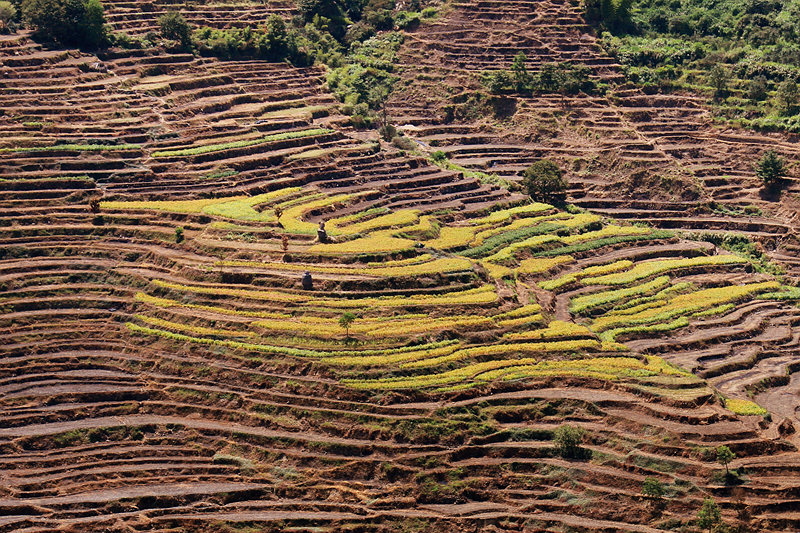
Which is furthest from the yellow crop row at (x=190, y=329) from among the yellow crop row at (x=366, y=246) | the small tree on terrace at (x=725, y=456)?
the small tree on terrace at (x=725, y=456)

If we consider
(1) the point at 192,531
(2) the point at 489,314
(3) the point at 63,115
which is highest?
(3) the point at 63,115

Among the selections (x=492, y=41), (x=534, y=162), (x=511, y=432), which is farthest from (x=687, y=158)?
(x=511, y=432)

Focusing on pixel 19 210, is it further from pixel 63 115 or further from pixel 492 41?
pixel 492 41

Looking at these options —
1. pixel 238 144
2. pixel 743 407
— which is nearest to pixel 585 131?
pixel 238 144

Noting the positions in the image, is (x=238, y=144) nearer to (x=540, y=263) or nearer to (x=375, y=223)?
(x=375, y=223)

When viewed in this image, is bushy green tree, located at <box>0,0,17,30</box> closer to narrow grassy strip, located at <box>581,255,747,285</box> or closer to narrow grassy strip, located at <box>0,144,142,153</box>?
narrow grassy strip, located at <box>0,144,142,153</box>

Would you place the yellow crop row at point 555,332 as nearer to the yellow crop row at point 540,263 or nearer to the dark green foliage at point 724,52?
the yellow crop row at point 540,263
